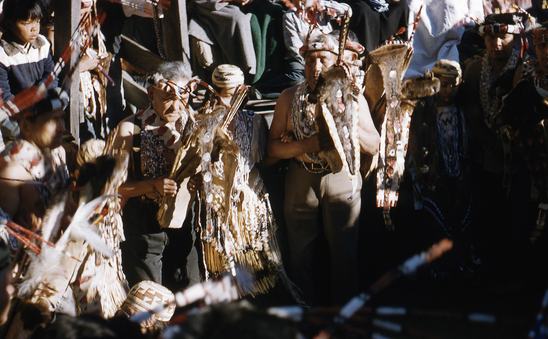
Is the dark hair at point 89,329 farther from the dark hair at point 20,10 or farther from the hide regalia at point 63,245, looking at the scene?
the dark hair at point 20,10

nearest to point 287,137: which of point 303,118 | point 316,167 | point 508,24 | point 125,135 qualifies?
point 303,118

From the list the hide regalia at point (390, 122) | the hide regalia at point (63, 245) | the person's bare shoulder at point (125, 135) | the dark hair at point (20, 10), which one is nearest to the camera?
the hide regalia at point (63, 245)

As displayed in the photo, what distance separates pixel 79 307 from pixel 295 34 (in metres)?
2.79

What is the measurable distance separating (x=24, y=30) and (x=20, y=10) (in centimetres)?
11

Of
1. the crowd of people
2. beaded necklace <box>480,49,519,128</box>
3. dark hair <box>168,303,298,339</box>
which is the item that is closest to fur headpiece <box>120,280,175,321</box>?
the crowd of people

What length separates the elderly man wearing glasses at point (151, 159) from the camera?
111 inches

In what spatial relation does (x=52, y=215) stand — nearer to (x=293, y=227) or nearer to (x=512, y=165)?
(x=293, y=227)

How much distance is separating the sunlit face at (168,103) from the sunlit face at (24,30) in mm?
708

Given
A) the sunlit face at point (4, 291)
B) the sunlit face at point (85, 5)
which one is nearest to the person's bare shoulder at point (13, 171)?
the sunlit face at point (4, 291)

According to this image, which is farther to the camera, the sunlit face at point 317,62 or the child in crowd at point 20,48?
the sunlit face at point 317,62

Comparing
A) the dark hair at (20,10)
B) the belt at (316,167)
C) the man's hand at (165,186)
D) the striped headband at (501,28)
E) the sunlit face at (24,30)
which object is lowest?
the belt at (316,167)

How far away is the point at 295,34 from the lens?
13.6ft

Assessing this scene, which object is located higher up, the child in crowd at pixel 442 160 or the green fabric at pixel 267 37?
the green fabric at pixel 267 37

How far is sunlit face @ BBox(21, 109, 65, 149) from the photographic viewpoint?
2.11 meters
